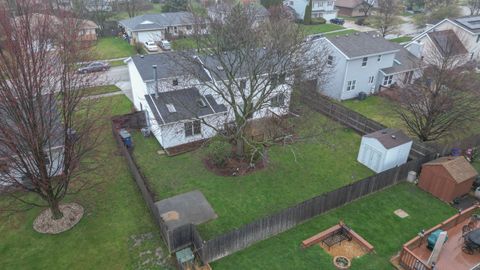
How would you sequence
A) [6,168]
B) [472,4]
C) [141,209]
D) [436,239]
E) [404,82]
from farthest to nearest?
1. [472,4]
2. [404,82]
3. [141,209]
4. [436,239]
5. [6,168]

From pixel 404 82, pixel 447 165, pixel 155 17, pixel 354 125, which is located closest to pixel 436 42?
pixel 404 82

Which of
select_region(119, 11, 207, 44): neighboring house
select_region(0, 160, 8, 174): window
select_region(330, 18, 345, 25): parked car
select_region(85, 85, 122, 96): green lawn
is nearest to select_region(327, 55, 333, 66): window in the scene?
select_region(85, 85, 122, 96): green lawn

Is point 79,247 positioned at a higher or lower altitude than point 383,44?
lower

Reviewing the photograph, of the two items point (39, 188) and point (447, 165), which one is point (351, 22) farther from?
point (39, 188)

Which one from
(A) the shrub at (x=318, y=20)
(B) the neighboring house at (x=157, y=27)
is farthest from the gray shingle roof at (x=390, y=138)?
(A) the shrub at (x=318, y=20)

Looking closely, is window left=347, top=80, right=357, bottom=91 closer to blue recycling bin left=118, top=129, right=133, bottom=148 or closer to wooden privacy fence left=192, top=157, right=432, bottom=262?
wooden privacy fence left=192, top=157, right=432, bottom=262

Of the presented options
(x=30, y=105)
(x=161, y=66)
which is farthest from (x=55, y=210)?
(x=161, y=66)

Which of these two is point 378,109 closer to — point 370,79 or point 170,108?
point 370,79

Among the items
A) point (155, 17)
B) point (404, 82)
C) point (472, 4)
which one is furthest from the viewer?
point (472, 4)
